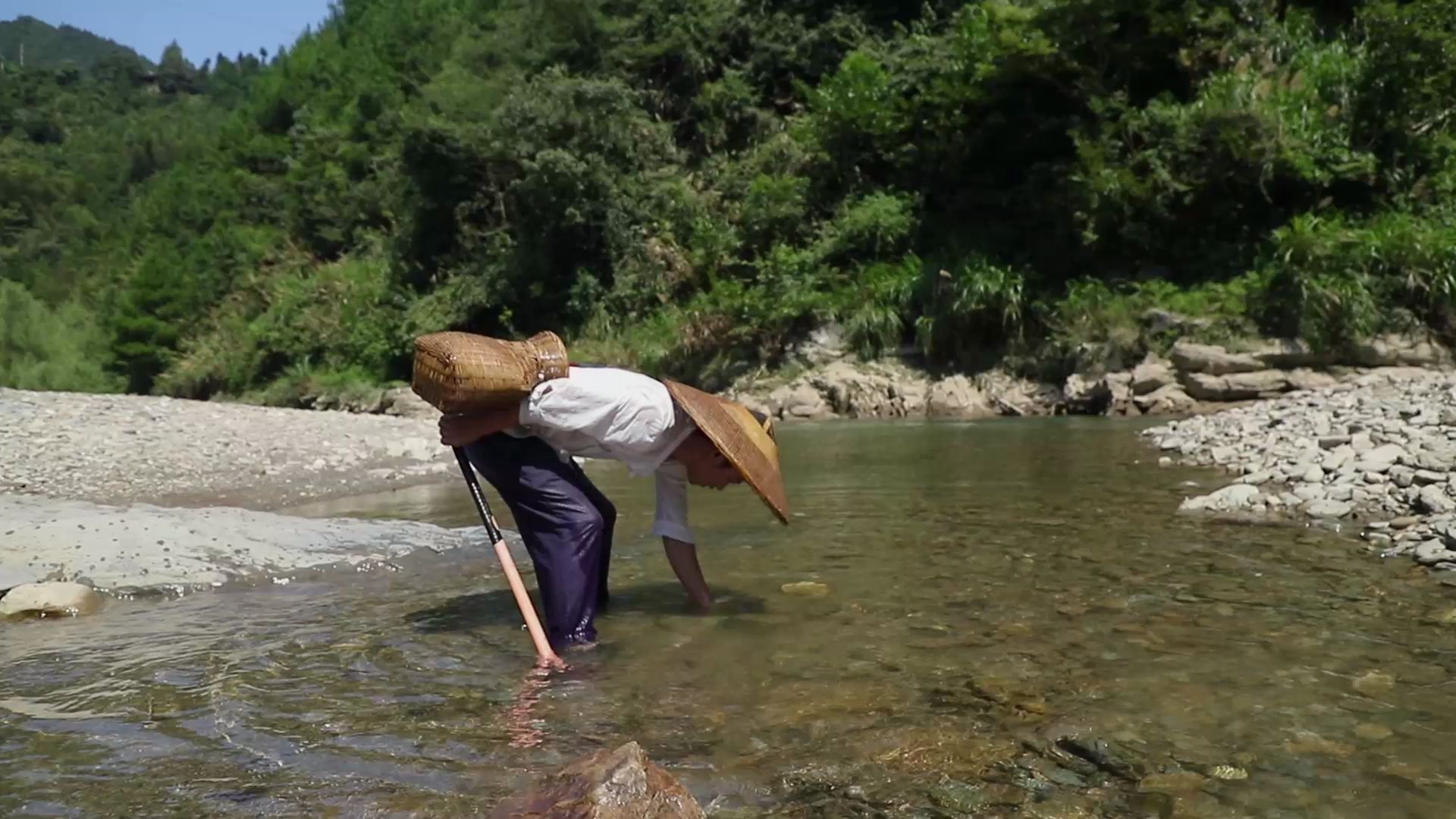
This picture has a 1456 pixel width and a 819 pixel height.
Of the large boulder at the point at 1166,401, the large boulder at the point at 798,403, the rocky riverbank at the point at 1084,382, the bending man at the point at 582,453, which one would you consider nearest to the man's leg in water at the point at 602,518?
the bending man at the point at 582,453

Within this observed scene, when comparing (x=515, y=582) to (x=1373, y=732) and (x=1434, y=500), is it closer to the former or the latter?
(x=1373, y=732)

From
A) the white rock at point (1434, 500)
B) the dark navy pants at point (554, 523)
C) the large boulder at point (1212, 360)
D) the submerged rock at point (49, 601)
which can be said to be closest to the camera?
the dark navy pants at point (554, 523)

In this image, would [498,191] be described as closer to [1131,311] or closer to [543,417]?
[1131,311]

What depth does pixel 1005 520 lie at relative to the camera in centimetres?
709

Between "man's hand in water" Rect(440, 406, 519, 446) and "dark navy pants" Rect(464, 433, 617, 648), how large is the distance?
105mm

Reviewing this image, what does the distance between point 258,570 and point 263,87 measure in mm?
59765

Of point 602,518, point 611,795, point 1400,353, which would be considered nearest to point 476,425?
point 602,518

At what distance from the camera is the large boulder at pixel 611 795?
2396mm

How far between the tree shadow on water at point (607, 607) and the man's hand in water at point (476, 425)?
71cm

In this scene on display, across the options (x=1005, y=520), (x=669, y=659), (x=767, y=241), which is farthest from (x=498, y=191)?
(x=669, y=659)

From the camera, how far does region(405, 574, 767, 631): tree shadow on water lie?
15.9ft

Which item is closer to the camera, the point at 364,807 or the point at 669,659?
the point at 364,807

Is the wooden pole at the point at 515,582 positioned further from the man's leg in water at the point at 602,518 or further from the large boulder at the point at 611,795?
the large boulder at the point at 611,795

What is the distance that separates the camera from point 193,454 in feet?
36.0
